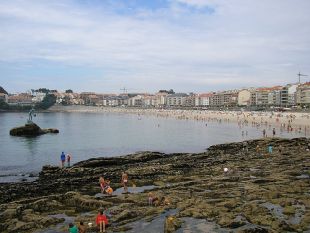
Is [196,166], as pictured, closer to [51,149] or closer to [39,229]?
[39,229]

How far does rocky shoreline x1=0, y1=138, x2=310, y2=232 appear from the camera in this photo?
17.6m

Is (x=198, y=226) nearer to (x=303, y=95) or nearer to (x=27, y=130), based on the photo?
(x=27, y=130)

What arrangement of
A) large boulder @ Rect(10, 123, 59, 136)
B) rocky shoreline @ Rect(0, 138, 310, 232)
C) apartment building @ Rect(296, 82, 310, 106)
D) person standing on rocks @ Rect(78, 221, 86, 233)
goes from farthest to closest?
1. apartment building @ Rect(296, 82, 310, 106)
2. large boulder @ Rect(10, 123, 59, 136)
3. rocky shoreline @ Rect(0, 138, 310, 232)
4. person standing on rocks @ Rect(78, 221, 86, 233)

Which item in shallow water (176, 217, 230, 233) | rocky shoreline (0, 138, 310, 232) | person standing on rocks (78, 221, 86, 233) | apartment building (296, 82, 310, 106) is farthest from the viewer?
apartment building (296, 82, 310, 106)

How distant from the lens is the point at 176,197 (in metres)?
21.5

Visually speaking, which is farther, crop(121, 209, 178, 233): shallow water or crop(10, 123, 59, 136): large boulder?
crop(10, 123, 59, 136): large boulder

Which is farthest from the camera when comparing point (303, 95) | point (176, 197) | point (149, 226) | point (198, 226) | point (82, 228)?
point (303, 95)

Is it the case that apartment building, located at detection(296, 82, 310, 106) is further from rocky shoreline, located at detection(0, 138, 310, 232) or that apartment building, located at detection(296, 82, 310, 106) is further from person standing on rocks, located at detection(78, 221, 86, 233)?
person standing on rocks, located at detection(78, 221, 86, 233)

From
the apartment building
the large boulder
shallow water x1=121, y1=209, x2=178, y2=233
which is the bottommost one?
shallow water x1=121, y1=209, x2=178, y2=233

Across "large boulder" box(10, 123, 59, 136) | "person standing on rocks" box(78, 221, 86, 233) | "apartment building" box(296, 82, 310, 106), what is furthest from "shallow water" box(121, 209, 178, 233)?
"apartment building" box(296, 82, 310, 106)

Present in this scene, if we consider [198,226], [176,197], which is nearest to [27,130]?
[176,197]

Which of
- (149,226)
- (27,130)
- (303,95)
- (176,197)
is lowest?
(149,226)

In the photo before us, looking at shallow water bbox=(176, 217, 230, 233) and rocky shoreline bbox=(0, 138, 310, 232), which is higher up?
rocky shoreline bbox=(0, 138, 310, 232)

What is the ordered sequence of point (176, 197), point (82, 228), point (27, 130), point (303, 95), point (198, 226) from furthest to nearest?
point (303, 95), point (27, 130), point (176, 197), point (198, 226), point (82, 228)
